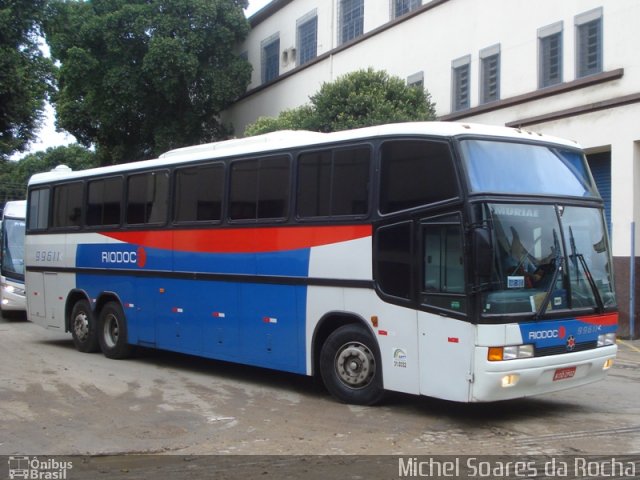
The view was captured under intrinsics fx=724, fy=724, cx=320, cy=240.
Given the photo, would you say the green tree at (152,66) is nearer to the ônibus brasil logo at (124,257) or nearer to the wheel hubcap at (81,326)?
the wheel hubcap at (81,326)

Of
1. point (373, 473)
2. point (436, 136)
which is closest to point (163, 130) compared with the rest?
point (436, 136)

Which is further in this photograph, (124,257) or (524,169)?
(124,257)

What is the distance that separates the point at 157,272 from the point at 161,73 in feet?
61.3

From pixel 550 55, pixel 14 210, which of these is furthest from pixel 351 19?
pixel 14 210

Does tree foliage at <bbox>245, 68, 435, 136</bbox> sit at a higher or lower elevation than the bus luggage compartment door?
higher

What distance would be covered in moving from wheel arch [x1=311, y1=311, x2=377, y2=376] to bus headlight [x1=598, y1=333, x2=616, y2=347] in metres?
2.72

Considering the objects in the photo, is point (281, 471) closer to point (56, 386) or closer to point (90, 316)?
point (56, 386)

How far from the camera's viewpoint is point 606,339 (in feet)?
27.2

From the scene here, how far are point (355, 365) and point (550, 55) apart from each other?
39.0 feet

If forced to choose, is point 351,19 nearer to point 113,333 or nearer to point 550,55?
point 550,55

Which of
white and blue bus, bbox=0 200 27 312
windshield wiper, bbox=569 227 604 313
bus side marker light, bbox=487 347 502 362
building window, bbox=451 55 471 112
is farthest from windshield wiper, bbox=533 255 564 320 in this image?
white and blue bus, bbox=0 200 27 312

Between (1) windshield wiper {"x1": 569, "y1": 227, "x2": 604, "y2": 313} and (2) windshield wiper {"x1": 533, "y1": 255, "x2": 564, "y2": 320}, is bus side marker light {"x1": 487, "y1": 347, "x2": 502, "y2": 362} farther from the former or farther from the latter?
(1) windshield wiper {"x1": 569, "y1": 227, "x2": 604, "y2": 313}

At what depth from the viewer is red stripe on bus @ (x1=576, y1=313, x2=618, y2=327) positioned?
26.1ft

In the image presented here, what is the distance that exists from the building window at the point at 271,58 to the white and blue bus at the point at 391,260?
19.6 metres
